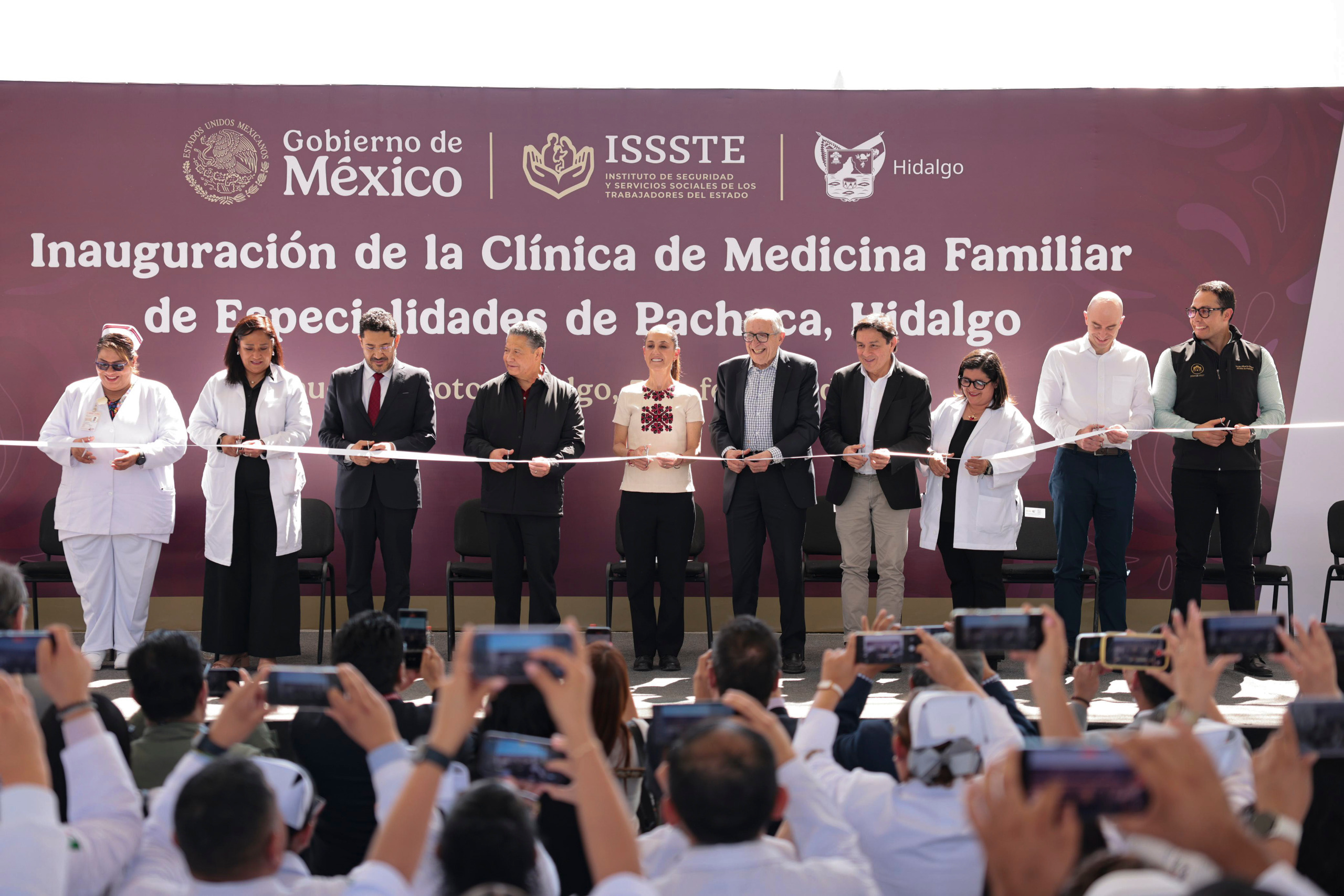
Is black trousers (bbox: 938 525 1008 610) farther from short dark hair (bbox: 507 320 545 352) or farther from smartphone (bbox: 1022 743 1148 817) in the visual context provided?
smartphone (bbox: 1022 743 1148 817)

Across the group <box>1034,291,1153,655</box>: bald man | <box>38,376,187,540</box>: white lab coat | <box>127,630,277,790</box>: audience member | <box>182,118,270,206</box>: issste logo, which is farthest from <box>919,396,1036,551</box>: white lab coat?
<box>182,118,270,206</box>: issste logo

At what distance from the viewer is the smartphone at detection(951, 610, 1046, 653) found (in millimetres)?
1985

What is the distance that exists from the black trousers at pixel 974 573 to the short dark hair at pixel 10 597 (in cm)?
387

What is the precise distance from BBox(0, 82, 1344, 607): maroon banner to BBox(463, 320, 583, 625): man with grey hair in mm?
803

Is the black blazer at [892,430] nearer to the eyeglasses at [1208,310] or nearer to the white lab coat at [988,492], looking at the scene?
the white lab coat at [988,492]

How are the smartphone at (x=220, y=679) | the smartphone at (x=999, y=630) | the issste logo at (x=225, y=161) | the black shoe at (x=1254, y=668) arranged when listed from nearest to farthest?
the smartphone at (x=999, y=630) < the smartphone at (x=220, y=679) < the black shoe at (x=1254, y=668) < the issste logo at (x=225, y=161)

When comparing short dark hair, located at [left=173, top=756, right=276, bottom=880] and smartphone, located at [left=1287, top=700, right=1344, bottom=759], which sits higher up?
smartphone, located at [left=1287, top=700, right=1344, bottom=759]

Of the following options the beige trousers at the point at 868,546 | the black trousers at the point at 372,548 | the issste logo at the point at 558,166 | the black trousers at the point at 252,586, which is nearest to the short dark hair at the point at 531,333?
the black trousers at the point at 372,548

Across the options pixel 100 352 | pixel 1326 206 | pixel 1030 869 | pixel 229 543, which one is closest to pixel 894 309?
pixel 1326 206

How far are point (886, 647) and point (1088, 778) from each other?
38.0 inches

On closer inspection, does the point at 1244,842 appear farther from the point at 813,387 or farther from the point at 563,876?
the point at 813,387

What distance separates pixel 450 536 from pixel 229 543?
1378 mm

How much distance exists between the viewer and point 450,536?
6.08m

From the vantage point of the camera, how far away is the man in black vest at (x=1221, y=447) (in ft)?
16.1
